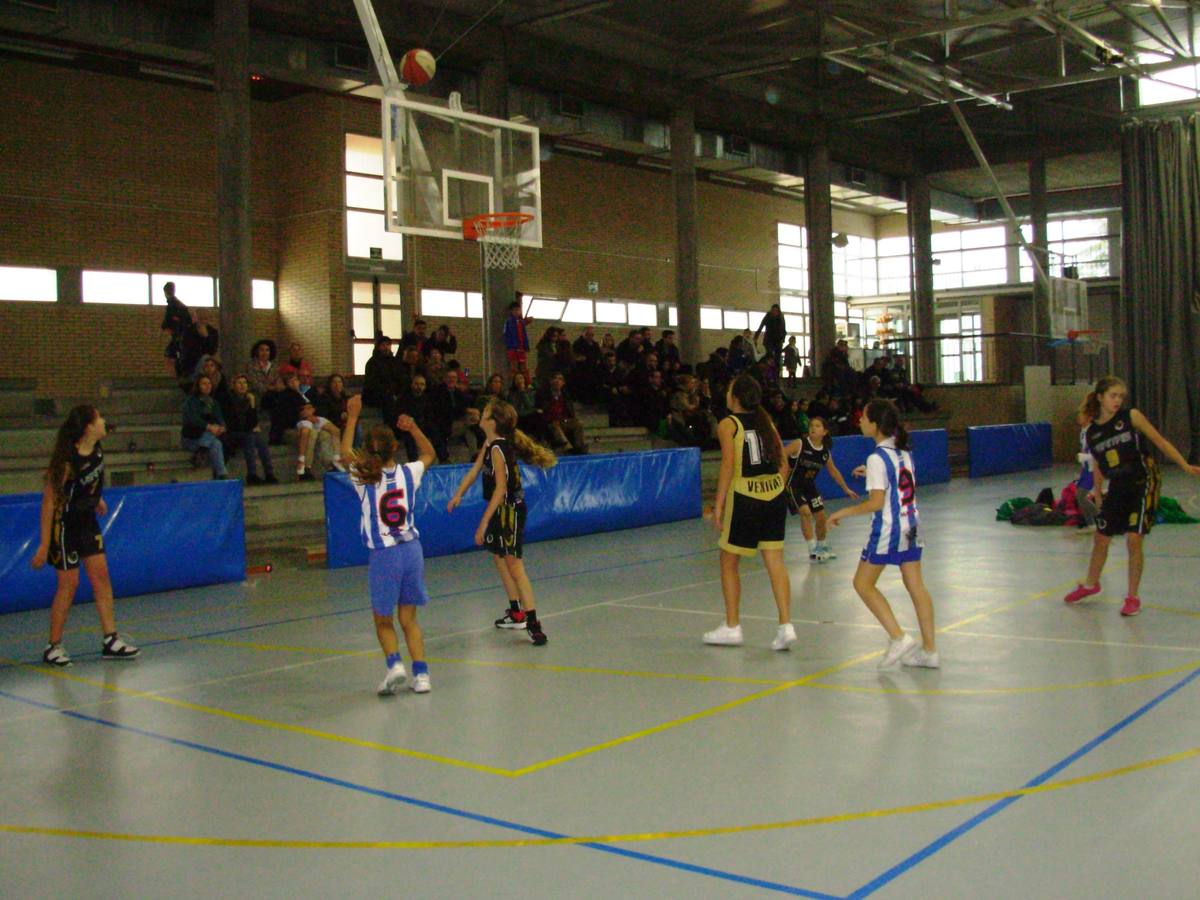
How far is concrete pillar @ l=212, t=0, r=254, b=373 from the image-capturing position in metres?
18.7

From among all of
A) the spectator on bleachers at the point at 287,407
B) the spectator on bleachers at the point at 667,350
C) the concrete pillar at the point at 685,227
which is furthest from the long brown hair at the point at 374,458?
the concrete pillar at the point at 685,227

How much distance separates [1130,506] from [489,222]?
370 inches

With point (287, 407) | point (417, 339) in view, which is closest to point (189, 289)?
point (417, 339)

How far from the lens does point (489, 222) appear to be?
624 inches

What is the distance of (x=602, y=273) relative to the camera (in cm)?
3472

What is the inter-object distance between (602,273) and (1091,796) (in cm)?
3054

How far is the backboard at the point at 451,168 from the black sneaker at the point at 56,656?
705 centimetres

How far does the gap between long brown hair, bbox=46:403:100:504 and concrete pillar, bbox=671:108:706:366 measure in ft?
64.6

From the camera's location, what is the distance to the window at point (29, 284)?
918 inches

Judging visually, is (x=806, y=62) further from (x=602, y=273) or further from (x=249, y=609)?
(x=249, y=609)

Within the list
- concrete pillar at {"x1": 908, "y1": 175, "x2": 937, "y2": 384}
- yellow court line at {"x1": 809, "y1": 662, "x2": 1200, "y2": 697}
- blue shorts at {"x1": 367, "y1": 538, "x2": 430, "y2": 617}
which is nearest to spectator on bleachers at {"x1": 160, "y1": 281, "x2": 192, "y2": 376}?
blue shorts at {"x1": 367, "y1": 538, "x2": 430, "y2": 617}

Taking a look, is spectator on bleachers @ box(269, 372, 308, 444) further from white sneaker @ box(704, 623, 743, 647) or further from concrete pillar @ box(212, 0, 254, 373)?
white sneaker @ box(704, 623, 743, 647)

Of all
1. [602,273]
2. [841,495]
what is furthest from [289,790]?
[602,273]

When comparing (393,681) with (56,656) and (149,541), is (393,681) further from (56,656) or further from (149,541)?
(149,541)
